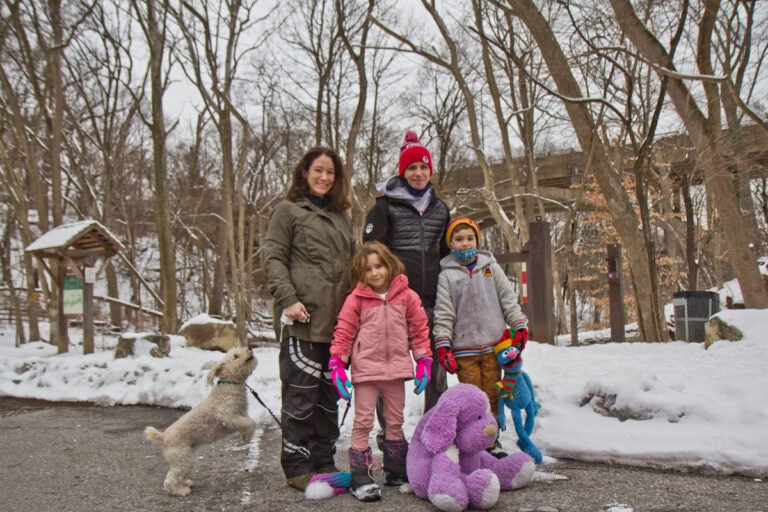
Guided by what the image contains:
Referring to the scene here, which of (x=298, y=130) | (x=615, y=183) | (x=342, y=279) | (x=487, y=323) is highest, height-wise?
(x=298, y=130)

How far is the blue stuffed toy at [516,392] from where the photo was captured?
10.8 ft

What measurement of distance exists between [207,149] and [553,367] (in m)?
23.1

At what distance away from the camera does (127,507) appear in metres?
2.92

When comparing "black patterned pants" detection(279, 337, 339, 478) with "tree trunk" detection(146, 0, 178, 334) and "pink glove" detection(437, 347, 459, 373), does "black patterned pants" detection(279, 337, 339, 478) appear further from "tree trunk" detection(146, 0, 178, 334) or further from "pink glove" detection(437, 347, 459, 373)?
"tree trunk" detection(146, 0, 178, 334)

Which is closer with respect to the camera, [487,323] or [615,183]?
[487,323]

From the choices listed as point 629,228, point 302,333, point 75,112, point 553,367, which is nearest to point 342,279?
point 302,333

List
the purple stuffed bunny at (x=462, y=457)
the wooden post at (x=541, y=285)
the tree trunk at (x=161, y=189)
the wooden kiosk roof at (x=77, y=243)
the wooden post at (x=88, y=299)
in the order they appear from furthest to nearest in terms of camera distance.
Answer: the tree trunk at (x=161, y=189), the wooden post at (x=88, y=299), the wooden kiosk roof at (x=77, y=243), the wooden post at (x=541, y=285), the purple stuffed bunny at (x=462, y=457)

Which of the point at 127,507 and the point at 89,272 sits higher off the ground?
the point at 89,272

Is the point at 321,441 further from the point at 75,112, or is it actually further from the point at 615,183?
the point at 75,112

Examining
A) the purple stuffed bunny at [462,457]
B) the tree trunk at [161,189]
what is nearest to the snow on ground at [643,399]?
the purple stuffed bunny at [462,457]

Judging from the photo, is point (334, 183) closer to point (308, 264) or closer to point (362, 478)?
point (308, 264)

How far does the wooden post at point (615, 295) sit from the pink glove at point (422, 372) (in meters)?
5.86

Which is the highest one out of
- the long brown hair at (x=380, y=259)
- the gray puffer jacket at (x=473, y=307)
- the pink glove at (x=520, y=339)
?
the long brown hair at (x=380, y=259)

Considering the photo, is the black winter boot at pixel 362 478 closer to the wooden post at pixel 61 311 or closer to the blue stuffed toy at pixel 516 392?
the blue stuffed toy at pixel 516 392
